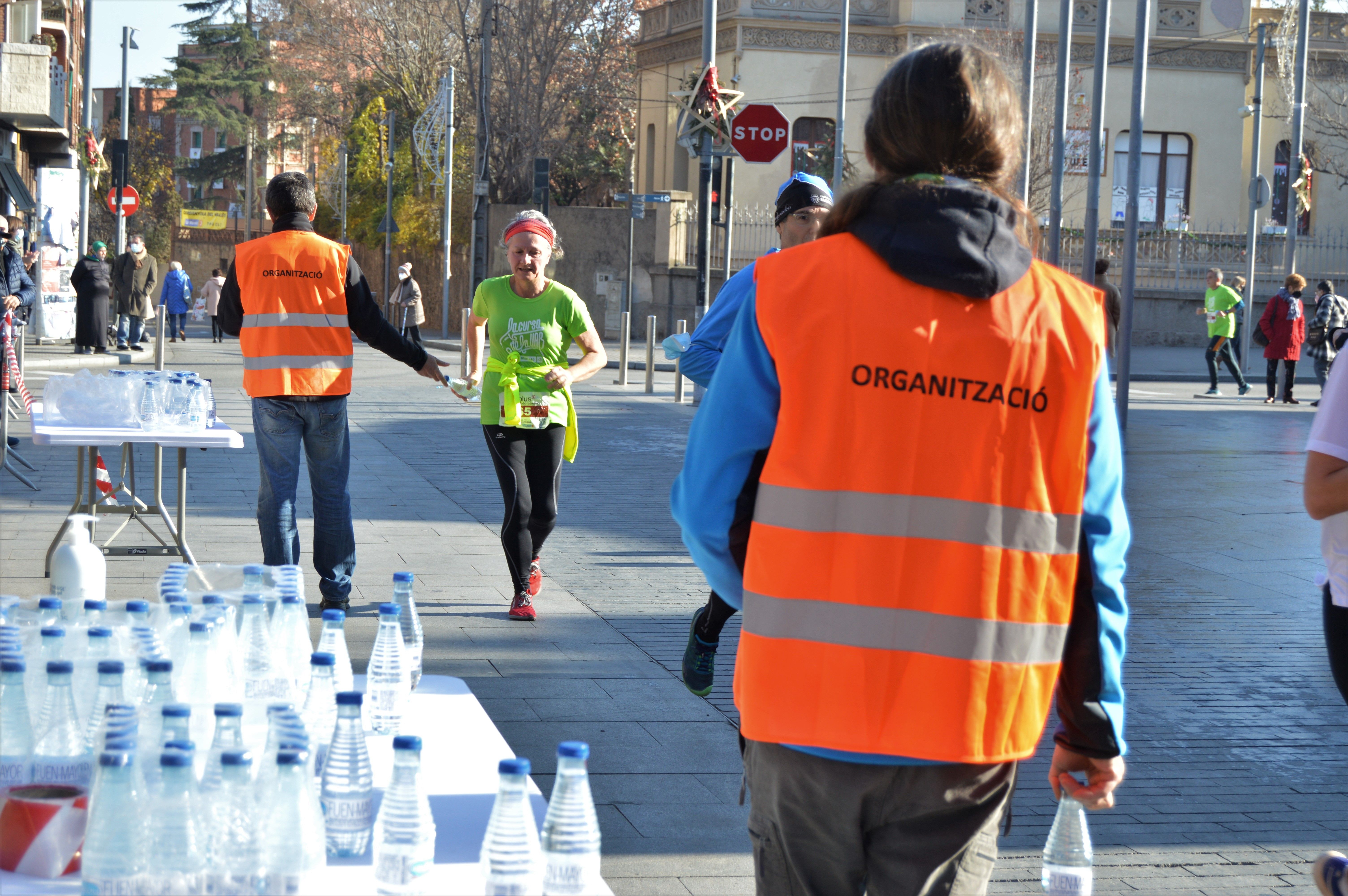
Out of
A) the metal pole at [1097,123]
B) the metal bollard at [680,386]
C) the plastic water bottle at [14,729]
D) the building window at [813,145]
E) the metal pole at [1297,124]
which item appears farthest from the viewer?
the building window at [813,145]

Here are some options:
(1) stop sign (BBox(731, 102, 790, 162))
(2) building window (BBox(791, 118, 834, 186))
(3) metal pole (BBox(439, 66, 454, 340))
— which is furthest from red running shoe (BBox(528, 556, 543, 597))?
(2) building window (BBox(791, 118, 834, 186))

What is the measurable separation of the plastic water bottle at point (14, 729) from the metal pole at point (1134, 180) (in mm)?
16889

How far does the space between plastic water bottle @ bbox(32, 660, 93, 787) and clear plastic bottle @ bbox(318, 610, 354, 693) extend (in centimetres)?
59

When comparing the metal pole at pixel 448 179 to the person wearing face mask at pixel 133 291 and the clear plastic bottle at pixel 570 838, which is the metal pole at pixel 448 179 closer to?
the person wearing face mask at pixel 133 291

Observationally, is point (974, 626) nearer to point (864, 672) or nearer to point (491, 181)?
point (864, 672)

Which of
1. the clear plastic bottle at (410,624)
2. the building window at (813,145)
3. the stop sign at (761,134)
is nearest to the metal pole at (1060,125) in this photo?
the stop sign at (761,134)

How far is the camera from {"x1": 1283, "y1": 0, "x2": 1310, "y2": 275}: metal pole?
3092cm

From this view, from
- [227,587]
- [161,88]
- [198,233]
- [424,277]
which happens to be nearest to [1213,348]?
[227,587]

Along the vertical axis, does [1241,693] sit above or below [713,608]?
below

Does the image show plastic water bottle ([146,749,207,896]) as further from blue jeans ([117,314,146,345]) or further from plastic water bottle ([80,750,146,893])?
blue jeans ([117,314,146,345])

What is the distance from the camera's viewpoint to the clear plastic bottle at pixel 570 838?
7.23 ft

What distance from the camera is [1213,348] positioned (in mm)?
24969

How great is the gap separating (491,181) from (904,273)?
39495mm

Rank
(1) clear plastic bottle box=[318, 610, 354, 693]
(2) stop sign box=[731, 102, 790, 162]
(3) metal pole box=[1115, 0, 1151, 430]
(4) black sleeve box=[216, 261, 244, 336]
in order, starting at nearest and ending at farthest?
(1) clear plastic bottle box=[318, 610, 354, 693] < (4) black sleeve box=[216, 261, 244, 336] < (2) stop sign box=[731, 102, 790, 162] < (3) metal pole box=[1115, 0, 1151, 430]
